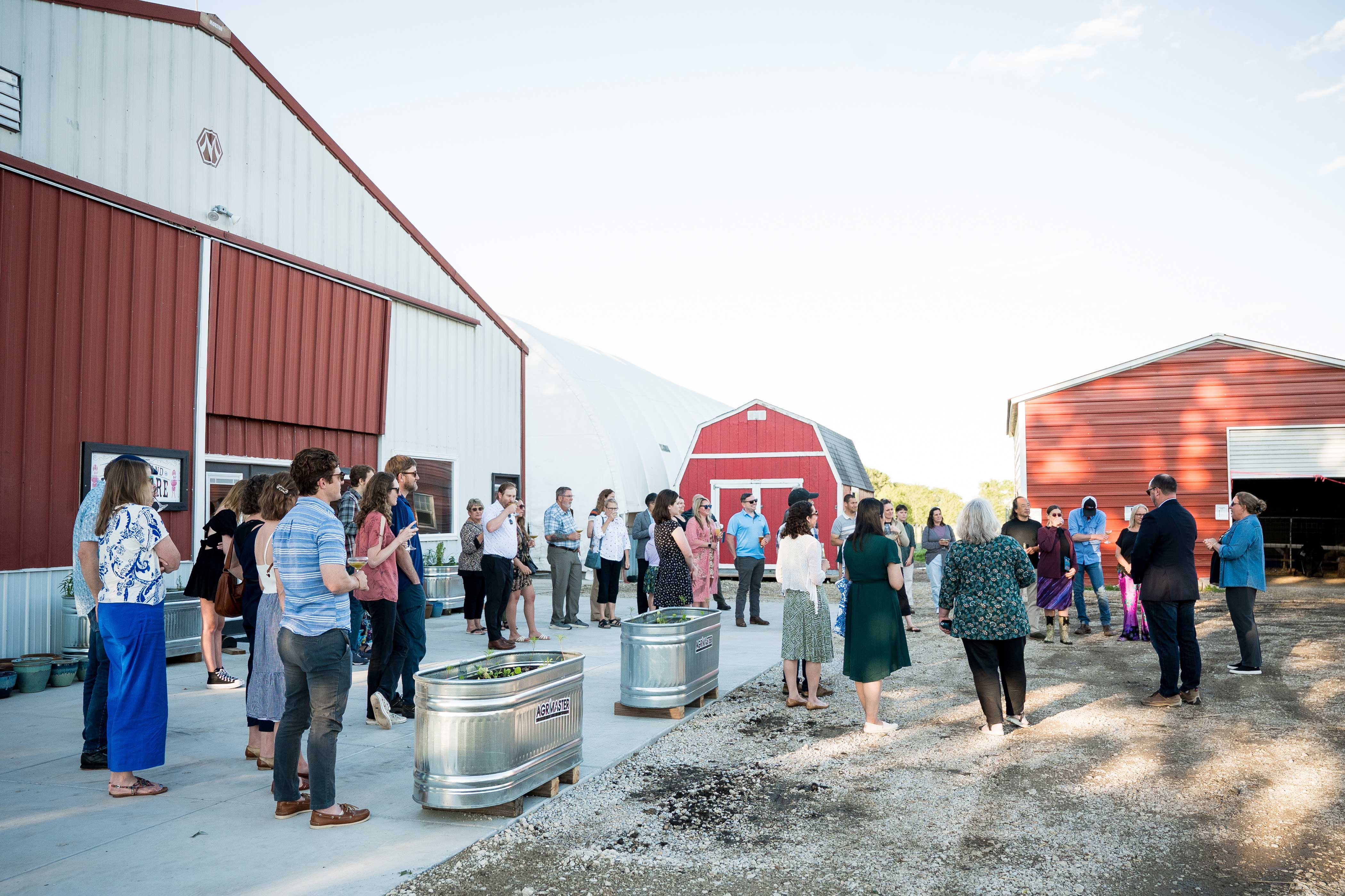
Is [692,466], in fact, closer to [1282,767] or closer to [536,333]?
[536,333]

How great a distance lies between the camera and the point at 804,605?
730 centimetres

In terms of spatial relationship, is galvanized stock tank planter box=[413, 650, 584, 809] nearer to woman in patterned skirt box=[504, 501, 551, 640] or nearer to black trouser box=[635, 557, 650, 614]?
woman in patterned skirt box=[504, 501, 551, 640]

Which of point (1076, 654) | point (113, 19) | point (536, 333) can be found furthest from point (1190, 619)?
point (536, 333)

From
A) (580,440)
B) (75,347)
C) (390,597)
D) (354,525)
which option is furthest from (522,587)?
(580,440)

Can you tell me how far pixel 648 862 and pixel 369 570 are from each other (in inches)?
126

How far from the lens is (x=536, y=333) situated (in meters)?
24.5

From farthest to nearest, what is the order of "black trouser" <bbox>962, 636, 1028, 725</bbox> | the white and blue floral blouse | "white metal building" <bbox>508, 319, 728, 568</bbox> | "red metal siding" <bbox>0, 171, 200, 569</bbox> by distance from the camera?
1. "white metal building" <bbox>508, 319, 728, 568</bbox>
2. "red metal siding" <bbox>0, 171, 200, 569</bbox>
3. "black trouser" <bbox>962, 636, 1028, 725</bbox>
4. the white and blue floral blouse

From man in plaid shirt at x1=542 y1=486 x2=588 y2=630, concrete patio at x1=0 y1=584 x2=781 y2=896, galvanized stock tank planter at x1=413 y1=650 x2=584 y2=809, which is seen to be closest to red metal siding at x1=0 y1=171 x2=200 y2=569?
concrete patio at x1=0 y1=584 x2=781 y2=896

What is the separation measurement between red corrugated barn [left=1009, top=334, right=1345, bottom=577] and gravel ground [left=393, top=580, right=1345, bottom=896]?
11029mm

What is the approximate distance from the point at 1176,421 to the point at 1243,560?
11.5 m

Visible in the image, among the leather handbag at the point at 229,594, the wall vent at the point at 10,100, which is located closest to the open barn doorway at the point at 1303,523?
the leather handbag at the point at 229,594

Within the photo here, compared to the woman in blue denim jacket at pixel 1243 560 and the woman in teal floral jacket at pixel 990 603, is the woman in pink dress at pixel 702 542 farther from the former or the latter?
the woman in blue denim jacket at pixel 1243 560

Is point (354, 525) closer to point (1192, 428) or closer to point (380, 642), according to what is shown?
point (380, 642)

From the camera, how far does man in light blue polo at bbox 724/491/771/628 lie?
13062 mm
